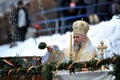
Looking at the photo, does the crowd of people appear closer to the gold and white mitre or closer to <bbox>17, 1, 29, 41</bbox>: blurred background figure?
<bbox>17, 1, 29, 41</bbox>: blurred background figure

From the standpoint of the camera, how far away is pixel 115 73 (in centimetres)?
837

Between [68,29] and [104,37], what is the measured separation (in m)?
3.48

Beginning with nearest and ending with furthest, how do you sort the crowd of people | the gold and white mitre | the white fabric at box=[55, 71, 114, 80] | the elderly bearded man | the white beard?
the white fabric at box=[55, 71, 114, 80] < the elderly bearded man < the white beard < the gold and white mitre < the crowd of people

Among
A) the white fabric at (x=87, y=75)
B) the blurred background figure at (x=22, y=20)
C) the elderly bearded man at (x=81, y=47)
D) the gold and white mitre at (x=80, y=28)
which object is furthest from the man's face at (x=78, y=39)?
the blurred background figure at (x=22, y=20)

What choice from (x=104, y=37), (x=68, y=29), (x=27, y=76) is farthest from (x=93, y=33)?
(x=27, y=76)

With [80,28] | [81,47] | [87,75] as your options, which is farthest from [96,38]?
[87,75]

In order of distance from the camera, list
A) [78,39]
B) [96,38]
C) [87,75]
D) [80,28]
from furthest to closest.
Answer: [96,38], [80,28], [78,39], [87,75]

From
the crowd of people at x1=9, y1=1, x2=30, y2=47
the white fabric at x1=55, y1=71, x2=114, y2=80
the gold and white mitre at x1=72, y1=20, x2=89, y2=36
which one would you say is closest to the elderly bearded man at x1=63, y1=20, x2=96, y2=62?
the gold and white mitre at x1=72, y1=20, x2=89, y2=36

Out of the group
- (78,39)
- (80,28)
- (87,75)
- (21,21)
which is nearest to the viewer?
(87,75)

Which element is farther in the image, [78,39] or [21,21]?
[21,21]

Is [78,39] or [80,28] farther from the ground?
[80,28]

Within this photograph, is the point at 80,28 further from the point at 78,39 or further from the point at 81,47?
the point at 81,47

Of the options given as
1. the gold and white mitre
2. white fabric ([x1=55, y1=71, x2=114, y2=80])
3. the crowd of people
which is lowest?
white fabric ([x1=55, y1=71, x2=114, y2=80])

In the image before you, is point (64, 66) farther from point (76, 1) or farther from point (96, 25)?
point (76, 1)
